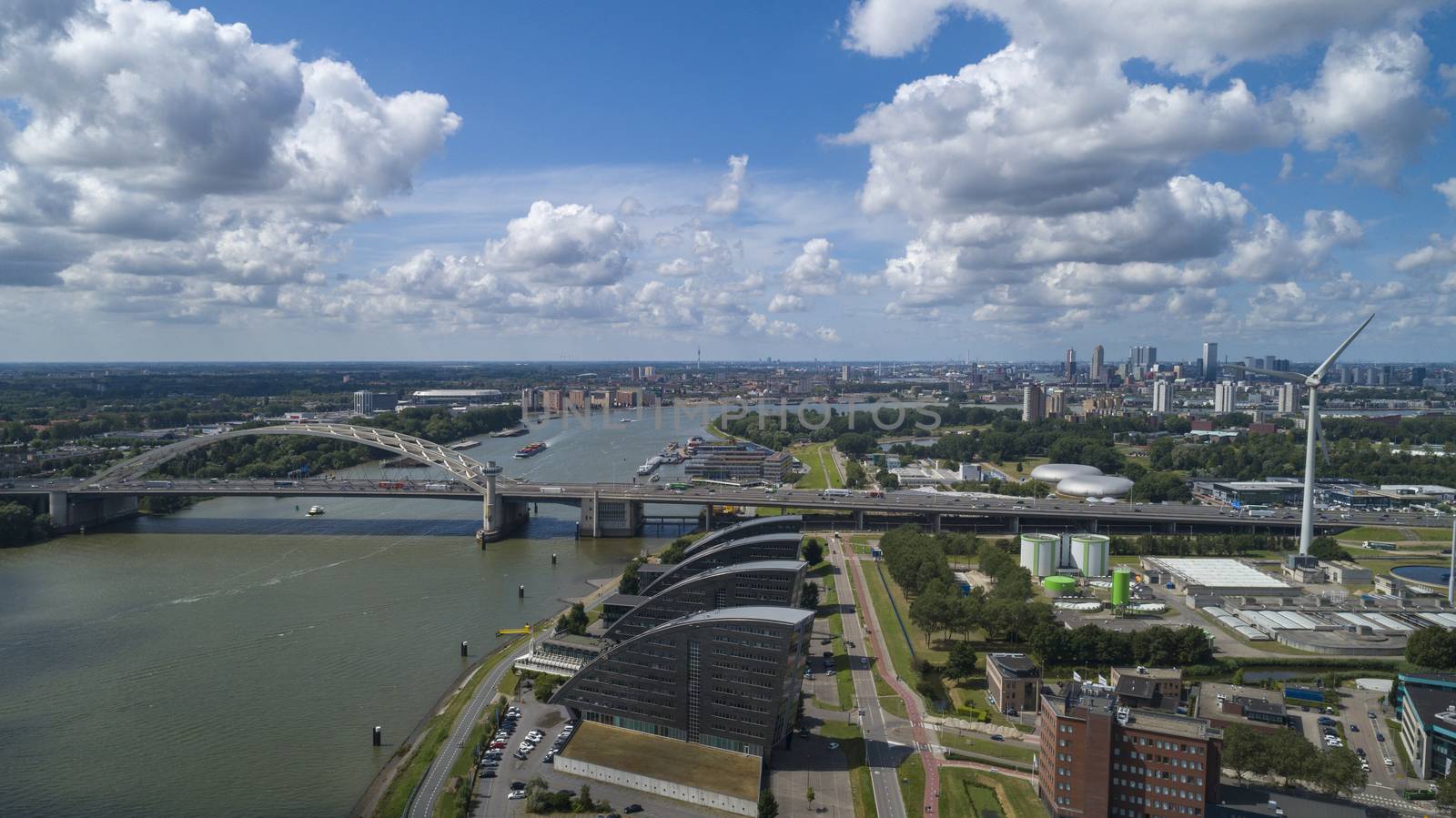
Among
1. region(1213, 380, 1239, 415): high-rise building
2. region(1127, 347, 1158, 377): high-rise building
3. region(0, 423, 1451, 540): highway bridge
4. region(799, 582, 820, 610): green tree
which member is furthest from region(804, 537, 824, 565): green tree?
region(1127, 347, 1158, 377): high-rise building

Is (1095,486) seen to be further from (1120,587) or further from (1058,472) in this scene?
(1120,587)

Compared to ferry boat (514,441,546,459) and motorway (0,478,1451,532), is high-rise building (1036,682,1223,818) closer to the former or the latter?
motorway (0,478,1451,532)

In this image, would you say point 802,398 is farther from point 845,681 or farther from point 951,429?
point 845,681

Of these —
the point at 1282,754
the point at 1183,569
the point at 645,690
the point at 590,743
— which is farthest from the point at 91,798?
the point at 1183,569

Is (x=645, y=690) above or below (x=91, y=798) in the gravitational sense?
above

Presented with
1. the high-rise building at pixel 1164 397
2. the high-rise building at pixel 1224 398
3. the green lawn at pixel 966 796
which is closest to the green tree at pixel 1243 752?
the green lawn at pixel 966 796

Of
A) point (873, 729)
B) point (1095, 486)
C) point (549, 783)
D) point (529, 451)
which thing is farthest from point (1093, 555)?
point (529, 451)
